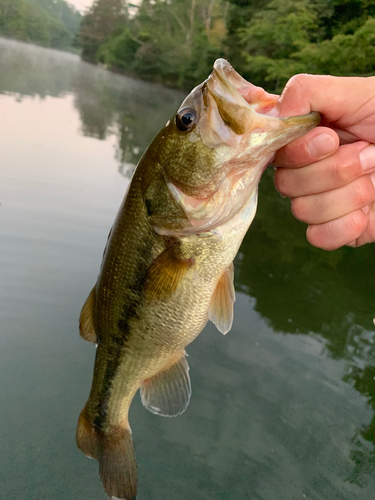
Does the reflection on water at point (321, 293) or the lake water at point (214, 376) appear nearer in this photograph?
the lake water at point (214, 376)

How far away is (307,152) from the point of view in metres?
1.74

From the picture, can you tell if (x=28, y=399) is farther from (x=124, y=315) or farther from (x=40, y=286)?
(x=124, y=315)

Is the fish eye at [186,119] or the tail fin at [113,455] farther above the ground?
the fish eye at [186,119]

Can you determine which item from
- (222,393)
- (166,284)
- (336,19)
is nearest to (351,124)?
(166,284)

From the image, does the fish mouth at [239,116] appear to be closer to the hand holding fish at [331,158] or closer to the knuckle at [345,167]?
the hand holding fish at [331,158]

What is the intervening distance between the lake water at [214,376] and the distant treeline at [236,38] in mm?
13032

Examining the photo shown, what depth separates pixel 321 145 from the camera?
1695 mm

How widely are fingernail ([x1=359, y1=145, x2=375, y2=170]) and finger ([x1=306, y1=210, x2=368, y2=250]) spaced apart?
0.82 feet

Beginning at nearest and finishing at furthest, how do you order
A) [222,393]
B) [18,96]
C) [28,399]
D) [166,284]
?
[166,284] < [28,399] < [222,393] < [18,96]

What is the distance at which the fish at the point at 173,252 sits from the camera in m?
1.47

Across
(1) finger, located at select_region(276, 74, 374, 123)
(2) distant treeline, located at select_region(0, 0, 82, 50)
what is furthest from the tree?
(1) finger, located at select_region(276, 74, 374, 123)

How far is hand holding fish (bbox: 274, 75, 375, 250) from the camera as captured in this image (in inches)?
63.3

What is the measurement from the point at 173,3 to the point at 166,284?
2174 inches

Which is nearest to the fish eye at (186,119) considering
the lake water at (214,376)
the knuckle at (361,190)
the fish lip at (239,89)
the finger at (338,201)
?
the fish lip at (239,89)
